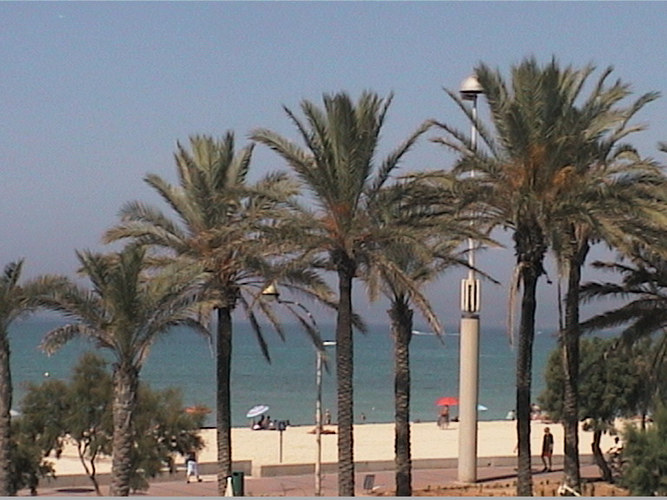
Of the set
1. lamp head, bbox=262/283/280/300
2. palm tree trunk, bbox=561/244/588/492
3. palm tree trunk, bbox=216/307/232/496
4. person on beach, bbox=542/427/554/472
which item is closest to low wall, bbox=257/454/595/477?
person on beach, bbox=542/427/554/472

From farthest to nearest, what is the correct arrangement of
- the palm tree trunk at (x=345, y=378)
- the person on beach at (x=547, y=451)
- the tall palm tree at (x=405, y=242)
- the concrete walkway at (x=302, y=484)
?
the person on beach at (x=547, y=451)
the concrete walkway at (x=302, y=484)
the palm tree trunk at (x=345, y=378)
the tall palm tree at (x=405, y=242)

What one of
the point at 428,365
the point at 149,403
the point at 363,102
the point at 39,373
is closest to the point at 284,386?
the point at 39,373

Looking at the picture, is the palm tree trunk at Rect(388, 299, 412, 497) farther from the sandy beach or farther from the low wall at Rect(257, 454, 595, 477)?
the sandy beach

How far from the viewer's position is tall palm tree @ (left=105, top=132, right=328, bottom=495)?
24.4 meters

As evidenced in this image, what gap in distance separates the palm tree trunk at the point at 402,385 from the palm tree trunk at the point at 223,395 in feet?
12.9

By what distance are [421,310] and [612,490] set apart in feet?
27.5

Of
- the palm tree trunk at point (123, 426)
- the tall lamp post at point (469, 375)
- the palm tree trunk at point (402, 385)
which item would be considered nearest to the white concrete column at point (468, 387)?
the tall lamp post at point (469, 375)

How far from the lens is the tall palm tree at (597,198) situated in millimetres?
23172

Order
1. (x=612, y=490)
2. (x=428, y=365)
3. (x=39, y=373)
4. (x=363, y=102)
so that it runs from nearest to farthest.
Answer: (x=363, y=102), (x=612, y=490), (x=39, y=373), (x=428, y=365)

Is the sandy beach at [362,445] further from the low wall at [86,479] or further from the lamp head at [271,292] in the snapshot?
the lamp head at [271,292]

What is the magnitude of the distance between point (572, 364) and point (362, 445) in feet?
84.0

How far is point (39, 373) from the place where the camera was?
12044 centimetres

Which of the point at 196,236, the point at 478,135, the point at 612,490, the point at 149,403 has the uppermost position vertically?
the point at 478,135

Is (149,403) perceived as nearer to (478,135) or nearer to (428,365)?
(478,135)
